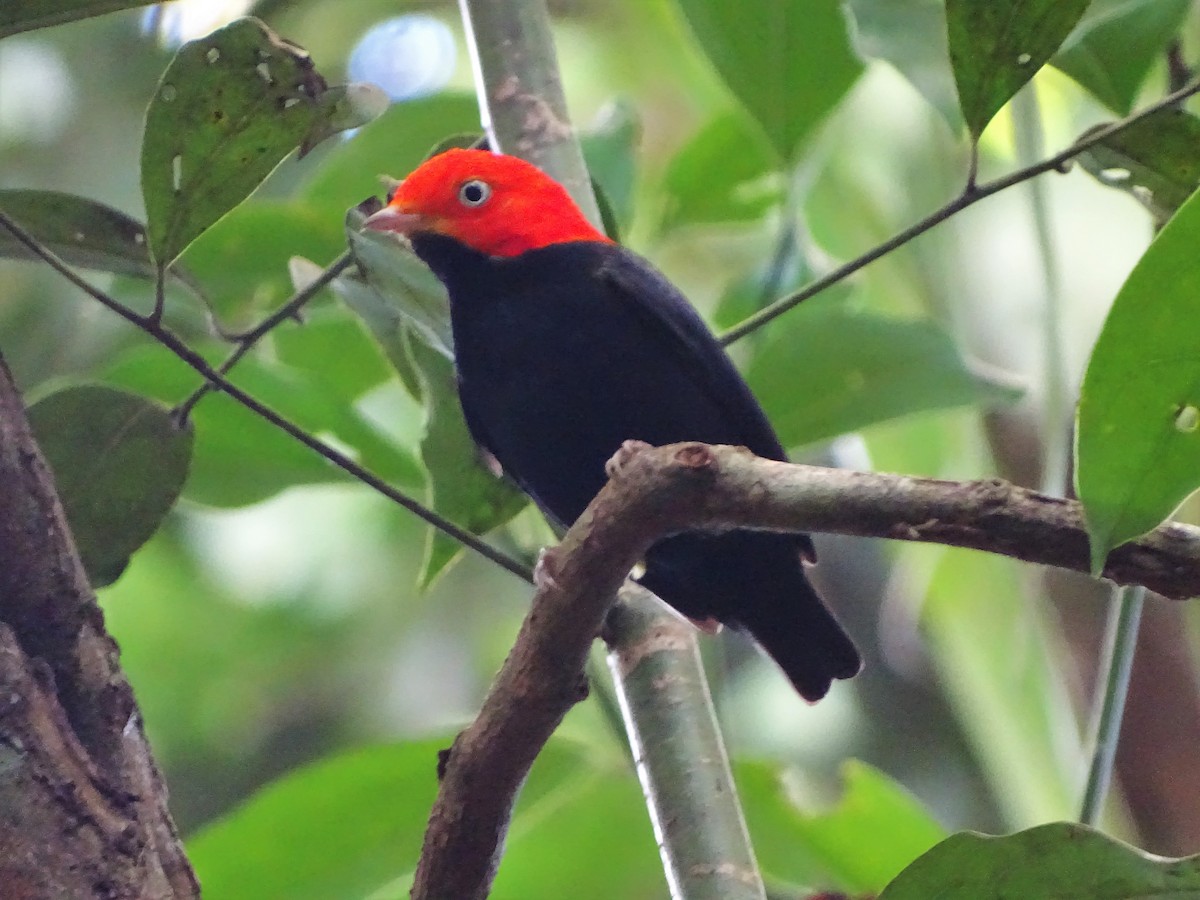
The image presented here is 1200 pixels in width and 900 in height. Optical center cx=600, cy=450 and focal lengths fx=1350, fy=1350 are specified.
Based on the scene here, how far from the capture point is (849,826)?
2.56 m

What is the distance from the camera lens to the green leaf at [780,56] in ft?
8.54

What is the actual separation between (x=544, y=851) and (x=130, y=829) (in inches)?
44.5

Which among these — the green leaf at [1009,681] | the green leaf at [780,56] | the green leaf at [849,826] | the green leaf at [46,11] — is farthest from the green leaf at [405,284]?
the green leaf at [1009,681]

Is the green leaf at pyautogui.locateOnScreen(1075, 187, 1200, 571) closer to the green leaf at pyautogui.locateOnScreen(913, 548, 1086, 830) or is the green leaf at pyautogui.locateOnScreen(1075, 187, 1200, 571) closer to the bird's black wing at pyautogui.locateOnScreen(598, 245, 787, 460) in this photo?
the bird's black wing at pyautogui.locateOnScreen(598, 245, 787, 460)

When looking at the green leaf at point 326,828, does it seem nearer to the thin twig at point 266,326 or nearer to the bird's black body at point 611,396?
the bird's black body at point 611,396

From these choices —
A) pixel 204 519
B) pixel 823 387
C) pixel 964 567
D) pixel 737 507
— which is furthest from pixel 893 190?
pixel 204 519

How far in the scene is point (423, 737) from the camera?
2547 millimetres

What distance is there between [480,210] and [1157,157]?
1.43 metres

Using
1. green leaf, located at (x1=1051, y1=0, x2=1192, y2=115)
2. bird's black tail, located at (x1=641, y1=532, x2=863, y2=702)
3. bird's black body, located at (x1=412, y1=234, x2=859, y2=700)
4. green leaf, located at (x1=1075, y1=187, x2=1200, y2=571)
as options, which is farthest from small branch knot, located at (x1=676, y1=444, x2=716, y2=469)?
bird's black tail, located at (x1=641, y1=532, x2=863, y2=702)

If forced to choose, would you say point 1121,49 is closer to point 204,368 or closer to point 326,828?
point 204,368

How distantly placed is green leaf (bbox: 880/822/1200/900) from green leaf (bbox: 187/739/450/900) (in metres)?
1.04

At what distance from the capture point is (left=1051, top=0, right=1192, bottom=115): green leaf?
2047 mm

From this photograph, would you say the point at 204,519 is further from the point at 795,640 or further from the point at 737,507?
the point at 737,507

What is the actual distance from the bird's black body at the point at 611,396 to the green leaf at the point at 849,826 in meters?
0.35
